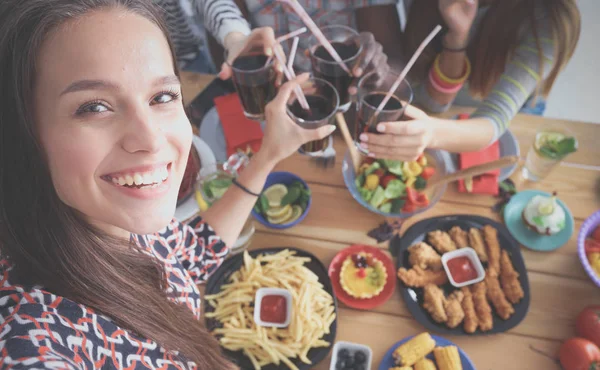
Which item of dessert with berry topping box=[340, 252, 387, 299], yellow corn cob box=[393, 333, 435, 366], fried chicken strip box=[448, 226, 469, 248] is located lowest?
yellow corn cob box=[393, 333, 435, 366]

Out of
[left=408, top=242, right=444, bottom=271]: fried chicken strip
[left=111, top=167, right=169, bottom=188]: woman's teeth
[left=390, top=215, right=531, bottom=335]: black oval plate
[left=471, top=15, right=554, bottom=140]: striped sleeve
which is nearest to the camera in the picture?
[left=111, top=167, right=169, bottom=188]: woman's teeth

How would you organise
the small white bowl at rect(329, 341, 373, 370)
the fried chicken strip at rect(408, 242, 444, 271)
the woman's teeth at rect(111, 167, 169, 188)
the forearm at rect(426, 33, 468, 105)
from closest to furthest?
the woman's teeth at rect(111, 167, 169, 188) < the small white bowl at rect(329, 341, 373, 370) < the fried chicken strip at rect(408, 242, 444, 271) < the forearm at rect(426, 33, 468, 105)

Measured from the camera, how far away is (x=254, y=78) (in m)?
1.56

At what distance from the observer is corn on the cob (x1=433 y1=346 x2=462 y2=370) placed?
1293 mm

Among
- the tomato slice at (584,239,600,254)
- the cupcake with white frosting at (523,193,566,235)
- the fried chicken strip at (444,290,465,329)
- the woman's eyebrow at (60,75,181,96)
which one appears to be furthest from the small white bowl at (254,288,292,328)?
the tomato slice at (584,239,600,254)

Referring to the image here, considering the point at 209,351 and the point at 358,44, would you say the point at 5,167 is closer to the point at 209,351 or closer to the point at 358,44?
the point at 209,351

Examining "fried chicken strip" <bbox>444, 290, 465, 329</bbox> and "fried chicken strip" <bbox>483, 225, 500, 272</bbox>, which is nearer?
"fried chicken strip" <bbox>444, 290, 465, 329</bbox>

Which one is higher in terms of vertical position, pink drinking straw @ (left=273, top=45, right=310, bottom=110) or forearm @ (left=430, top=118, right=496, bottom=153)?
pink drinking straw @ (left=273, top=45, right=310, bottom=110)

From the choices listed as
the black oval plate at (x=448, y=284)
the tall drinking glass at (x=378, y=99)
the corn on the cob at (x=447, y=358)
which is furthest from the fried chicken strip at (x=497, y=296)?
the tall drinking glass at (x=378, y=99)

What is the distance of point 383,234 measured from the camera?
1599 millimetres

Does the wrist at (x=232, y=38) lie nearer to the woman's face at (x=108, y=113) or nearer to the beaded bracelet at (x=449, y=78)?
the beaded bracelet at (x=449, y=78)

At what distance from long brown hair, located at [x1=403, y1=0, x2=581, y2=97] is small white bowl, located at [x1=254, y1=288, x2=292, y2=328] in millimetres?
1314

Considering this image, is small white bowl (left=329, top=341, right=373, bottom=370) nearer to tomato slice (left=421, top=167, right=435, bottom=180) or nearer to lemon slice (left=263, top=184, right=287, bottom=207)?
lemon slice (left=263, top=184, right=287, bottom=207)

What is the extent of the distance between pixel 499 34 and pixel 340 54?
76cm
